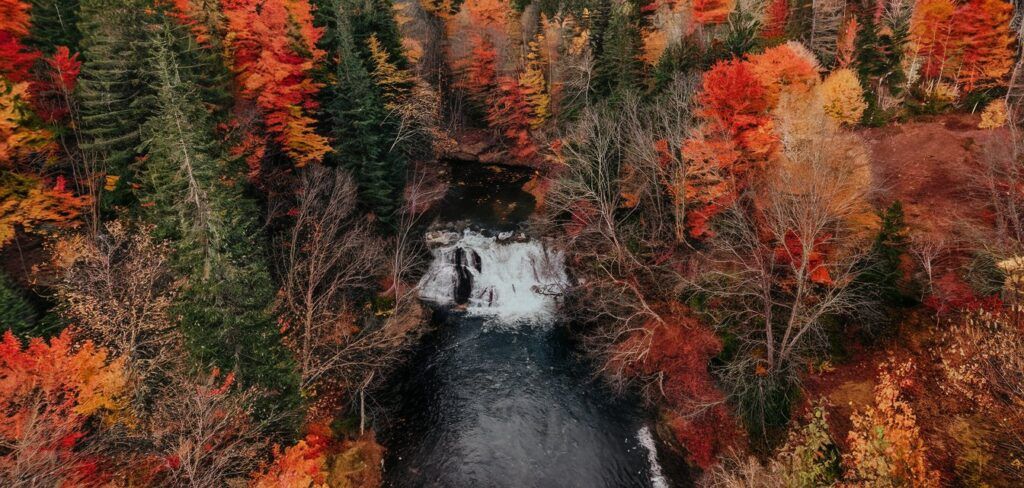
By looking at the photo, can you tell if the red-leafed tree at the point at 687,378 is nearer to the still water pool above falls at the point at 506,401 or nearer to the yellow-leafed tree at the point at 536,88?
the still water pool above falls at the point at 506,401

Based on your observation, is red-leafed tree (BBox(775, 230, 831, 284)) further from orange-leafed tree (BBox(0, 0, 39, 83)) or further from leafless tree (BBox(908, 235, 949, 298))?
orange-leafed tree (BBox(0, 0, 39, 83))

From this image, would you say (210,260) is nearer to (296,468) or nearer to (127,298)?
(127,298)

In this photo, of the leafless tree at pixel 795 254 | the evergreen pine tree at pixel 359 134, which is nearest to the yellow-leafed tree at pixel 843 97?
the leafless tree at pixel 795 254

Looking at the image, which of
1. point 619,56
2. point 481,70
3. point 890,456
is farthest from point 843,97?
point 481,70

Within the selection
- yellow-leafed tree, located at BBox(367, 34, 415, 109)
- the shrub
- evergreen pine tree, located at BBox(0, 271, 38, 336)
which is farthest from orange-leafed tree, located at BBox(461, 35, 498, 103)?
the shrub

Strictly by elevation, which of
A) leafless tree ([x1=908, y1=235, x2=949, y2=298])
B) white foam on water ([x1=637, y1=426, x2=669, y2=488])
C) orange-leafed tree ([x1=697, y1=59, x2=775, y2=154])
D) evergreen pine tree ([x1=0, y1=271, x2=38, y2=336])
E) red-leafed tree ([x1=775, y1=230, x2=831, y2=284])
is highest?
orange-leafed tree ([x1=697, y1=59, x2=775, y2=154])

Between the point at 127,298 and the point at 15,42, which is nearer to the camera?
the point at 127,298
